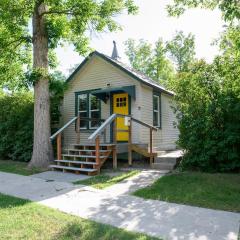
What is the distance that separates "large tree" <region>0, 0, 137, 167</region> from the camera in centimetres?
1139

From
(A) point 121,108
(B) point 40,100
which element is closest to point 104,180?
(B) point 40,100

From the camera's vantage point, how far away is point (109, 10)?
1226 centimetres

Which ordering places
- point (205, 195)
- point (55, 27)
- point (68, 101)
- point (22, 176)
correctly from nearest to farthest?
point (205, 195)
point (22, 176)
point (55, 27)
point (68, 101)

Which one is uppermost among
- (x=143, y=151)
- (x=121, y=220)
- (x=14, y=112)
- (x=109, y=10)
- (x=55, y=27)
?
(x=109, y=10)

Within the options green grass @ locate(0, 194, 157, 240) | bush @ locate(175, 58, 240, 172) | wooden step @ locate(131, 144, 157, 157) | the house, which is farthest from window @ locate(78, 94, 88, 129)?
green grass @ locate(0, 194, 157, 240)

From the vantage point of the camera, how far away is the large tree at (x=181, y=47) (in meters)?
33.0

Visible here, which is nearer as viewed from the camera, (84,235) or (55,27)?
(84,235)

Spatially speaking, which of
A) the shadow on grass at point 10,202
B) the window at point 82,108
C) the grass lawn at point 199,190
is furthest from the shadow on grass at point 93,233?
the window at point 82,108

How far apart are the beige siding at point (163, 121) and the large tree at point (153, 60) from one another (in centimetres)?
1711

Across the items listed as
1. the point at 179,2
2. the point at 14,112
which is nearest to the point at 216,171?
the point at 179,2

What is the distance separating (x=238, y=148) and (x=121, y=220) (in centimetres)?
545

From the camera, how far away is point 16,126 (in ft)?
47.1

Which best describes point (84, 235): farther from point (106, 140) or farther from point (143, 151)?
point (106, 140)

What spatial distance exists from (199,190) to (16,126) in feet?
33.7
